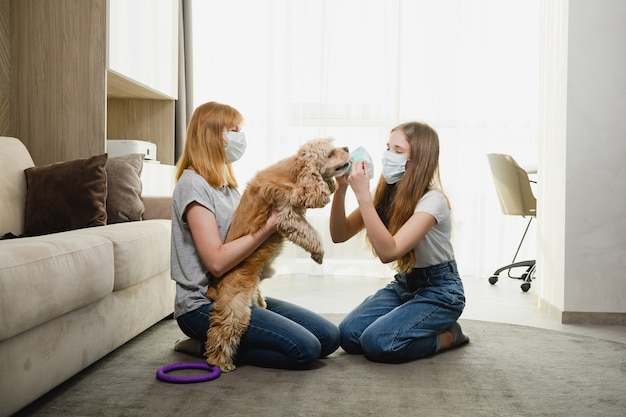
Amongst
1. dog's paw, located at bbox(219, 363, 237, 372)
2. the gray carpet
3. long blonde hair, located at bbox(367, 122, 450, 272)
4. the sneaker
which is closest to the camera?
the gray carpet

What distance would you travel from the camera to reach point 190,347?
7.57 ft

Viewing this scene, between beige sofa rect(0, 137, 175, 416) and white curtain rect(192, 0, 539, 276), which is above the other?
white curtain rect(192, 0, 539, 276)

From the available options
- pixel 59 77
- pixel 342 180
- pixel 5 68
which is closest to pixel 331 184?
pixel 342 180

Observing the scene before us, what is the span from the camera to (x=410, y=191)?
239cm

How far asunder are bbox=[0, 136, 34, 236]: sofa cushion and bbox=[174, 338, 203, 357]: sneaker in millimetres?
908

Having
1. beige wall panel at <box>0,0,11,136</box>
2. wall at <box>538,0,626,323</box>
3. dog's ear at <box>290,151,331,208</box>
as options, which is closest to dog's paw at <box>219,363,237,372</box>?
dog's ear at <box>290,151,331,208</box>

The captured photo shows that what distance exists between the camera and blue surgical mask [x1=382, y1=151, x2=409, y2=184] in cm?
240

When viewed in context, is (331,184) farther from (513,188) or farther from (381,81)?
(381,81)

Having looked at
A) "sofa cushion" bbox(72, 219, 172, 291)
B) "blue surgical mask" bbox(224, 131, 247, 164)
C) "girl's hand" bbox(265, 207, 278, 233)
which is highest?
"blue surgical mask" bbox(224, 131, 247, 164)

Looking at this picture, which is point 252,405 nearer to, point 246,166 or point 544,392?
point 544,392

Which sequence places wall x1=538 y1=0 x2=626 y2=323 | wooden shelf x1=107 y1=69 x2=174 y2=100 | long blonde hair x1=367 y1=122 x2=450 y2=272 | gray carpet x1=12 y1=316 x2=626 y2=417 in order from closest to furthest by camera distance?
gray carpet x1=12 y1=316 x2=626 y2=417
long blonde hair x1=367 y1=122 x2=450 y2=272
wall x1=538 y1=0 x2=626 y2=323
wooden shelf x1=107 y1=69 x2=174 y2=100

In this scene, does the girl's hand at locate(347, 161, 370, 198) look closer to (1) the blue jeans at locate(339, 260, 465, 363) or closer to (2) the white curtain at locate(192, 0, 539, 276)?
(1) the blue jeans at locate(339, 260, 465, 363)

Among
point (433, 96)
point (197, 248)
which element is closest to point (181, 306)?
point (197, 248)

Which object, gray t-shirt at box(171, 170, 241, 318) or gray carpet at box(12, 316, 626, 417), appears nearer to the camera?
gray carpet at box(12, 316, 626, 417)
